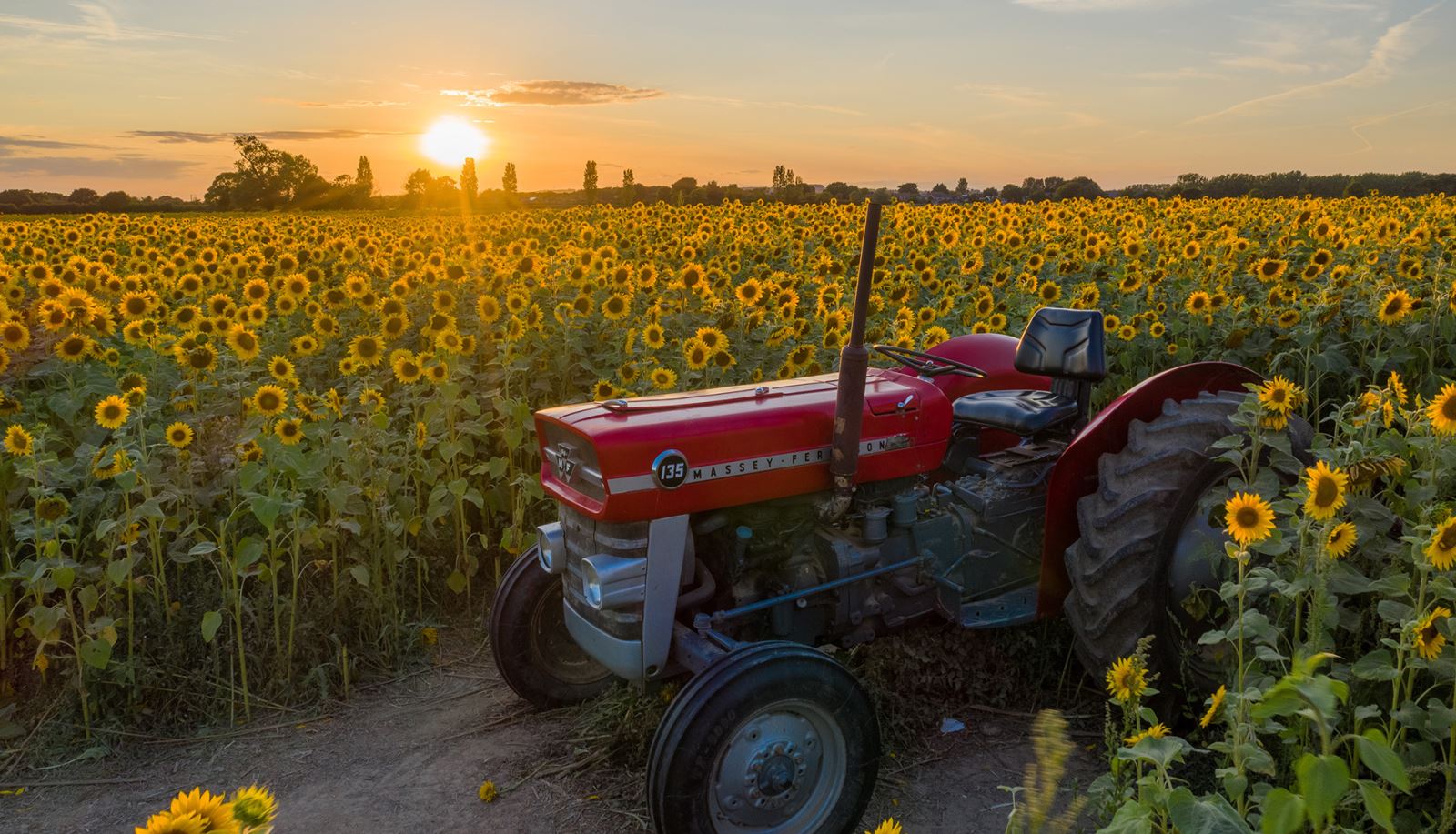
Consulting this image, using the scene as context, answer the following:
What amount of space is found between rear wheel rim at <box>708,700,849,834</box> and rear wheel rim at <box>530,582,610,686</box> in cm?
114

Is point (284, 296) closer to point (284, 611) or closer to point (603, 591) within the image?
point (284, 611)

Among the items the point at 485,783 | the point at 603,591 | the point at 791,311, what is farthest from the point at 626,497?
the point at 791,311

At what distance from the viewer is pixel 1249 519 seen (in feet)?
8.02

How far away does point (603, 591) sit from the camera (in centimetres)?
294

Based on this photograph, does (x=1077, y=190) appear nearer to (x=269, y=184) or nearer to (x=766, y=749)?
(x=766, y=749)

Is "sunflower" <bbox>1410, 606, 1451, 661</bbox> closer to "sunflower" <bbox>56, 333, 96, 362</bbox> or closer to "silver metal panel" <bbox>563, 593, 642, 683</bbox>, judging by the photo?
"silver metal panel" <bbox>563, 593, 642, 683</bbox>

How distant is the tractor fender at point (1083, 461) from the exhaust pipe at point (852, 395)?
0.81 meters

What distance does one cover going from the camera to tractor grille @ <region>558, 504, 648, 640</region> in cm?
295

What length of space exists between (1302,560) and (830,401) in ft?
4.61

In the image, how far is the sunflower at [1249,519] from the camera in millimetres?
2420

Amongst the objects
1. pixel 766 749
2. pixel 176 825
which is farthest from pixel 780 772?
pixel 176 825

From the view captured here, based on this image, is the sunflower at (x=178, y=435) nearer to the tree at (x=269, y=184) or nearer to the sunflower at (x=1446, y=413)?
the sunflower at (x=1446, y=413)

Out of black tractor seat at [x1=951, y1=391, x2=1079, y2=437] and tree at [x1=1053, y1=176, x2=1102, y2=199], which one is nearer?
black tractor seat at [x1=951, y1=391, x2=1079, y2=437]

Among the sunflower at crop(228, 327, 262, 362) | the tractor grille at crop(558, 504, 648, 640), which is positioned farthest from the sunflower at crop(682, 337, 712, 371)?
the sunflower at crop(228, 327, 262, 362)
